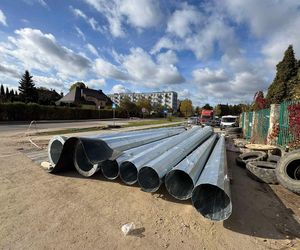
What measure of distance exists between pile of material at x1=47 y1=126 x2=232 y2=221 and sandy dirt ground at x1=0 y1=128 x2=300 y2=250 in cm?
24

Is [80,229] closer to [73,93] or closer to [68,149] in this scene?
[68,149]

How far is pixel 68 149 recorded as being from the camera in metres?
5.49

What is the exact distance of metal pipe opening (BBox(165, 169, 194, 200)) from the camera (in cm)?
413

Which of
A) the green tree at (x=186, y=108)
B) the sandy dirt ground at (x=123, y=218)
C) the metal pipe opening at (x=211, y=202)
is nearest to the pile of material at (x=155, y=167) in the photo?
the metal pipe opening at (x=211, y=202)

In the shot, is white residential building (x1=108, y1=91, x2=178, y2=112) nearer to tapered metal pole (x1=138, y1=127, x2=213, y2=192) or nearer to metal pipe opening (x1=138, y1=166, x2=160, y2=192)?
tapered metal pole (x1=138, y1=127, x2=213, y2=192)

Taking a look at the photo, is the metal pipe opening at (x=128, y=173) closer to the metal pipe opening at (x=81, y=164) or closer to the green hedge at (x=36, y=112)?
the metal pipe opening at (x=81, y=164)

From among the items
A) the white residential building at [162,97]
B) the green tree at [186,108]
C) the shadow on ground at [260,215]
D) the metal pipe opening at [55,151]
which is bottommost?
the shadow on ground at [260,215]

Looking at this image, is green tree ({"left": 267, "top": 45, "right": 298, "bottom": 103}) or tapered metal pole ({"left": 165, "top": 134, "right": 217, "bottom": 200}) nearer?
tapered metal pole ({"left": 165, "top": 134, "right": 217, "bottom": 200})

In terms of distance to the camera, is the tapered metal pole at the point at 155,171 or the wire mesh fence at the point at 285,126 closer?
the tapered metal pole at the point at 155,171

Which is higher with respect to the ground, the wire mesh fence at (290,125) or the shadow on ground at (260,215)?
the wire mesh fence at (290,125)

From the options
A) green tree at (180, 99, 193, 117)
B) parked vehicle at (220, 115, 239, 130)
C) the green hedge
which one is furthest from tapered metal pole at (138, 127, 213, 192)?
green tree at (180, 99, 193, 117)

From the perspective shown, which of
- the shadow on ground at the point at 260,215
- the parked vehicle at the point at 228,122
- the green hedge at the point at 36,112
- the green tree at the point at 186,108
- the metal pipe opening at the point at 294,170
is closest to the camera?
the shadow on ground at the point at 260,215

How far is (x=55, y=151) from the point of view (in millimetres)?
5902

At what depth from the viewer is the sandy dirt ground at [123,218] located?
2.92 metres
